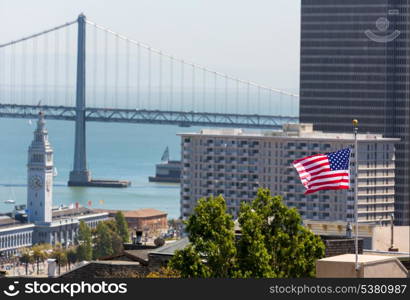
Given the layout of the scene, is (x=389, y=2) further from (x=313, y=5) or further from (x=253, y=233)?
(x=253, y=233)

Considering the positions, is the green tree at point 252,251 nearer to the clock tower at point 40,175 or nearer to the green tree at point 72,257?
the green tree at point 72,257

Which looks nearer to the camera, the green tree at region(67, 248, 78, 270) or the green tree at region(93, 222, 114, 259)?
the green tree at region(67, 248, 78, 270)

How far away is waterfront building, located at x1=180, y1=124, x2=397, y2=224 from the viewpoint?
9931 centimetres

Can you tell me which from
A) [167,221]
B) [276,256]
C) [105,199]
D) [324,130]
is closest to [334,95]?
[324,130]

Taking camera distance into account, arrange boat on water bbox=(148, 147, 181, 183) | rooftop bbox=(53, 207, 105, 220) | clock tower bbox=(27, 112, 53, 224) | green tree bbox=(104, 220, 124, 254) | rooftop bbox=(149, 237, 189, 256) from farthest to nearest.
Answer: boat on water bbox=(148, 147, 181, 183)
clock tower bbox=(27, 112, 53, 224)
rooftop bbox=(53, 207, 105, 220)
green tree bbox=(104, 220, 124, 254)
rooftop bbox=(149, 237, 189, 256)

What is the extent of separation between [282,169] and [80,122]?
59058 mm

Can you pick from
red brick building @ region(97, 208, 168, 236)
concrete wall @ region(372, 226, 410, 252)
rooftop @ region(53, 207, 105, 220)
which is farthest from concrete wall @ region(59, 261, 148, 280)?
rooftop @ region(53, 207, 105, 220)

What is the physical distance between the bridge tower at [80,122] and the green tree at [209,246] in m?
135

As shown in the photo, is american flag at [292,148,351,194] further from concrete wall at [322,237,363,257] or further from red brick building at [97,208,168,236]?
red brick building at [97,208,168,236]

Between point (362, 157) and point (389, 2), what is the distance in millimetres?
12028

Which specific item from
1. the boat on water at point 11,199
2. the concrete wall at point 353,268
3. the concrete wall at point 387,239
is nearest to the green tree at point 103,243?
the boat on water at point 11,199

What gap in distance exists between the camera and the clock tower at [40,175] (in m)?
132

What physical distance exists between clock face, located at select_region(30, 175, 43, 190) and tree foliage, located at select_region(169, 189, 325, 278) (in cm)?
11237

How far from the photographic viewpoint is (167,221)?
127 m
